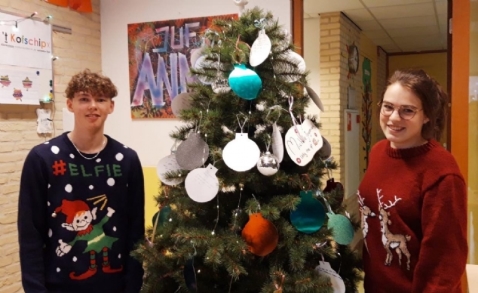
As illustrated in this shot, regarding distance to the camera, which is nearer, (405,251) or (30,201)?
(405,251)

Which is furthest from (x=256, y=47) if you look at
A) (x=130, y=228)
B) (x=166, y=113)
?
(x=166, y=113)

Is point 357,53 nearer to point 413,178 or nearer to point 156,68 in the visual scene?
point 156,68

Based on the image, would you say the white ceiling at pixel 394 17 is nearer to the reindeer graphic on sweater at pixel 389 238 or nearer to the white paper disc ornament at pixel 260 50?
the white paper disc ornament at pixel 260 50

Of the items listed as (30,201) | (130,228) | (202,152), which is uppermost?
(202,152)

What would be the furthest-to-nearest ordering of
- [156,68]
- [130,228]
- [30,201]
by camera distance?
[156,68] < [130,228] < [30,201]

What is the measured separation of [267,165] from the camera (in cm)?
139

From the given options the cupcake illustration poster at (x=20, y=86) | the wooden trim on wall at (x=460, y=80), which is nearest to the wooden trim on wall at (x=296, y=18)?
the wooden trim on wall at (x=460, y=80)

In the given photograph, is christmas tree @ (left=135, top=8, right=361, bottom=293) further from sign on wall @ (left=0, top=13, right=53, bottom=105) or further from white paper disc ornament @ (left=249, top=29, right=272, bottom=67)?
sign on wall @ (left=0, top=13, right=53, bottom=105)

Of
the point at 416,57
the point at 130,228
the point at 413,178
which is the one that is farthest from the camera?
the point at 416,57

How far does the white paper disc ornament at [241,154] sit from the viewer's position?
1.39 meters

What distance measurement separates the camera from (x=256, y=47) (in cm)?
148

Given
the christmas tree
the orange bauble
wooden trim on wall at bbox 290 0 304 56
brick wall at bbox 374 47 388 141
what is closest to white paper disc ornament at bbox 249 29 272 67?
the christmas tree

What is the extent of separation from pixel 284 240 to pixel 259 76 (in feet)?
1.81

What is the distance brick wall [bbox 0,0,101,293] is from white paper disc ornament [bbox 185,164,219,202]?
5.52 feet
